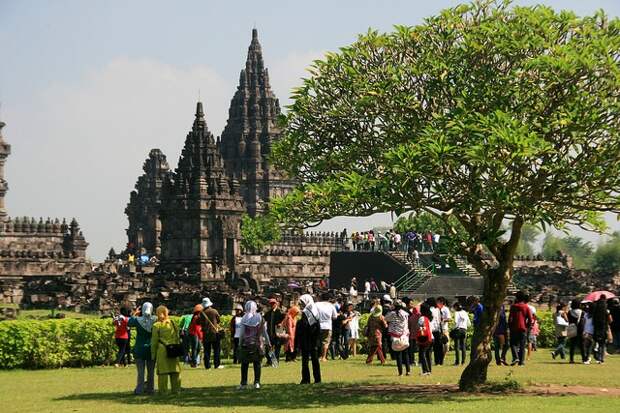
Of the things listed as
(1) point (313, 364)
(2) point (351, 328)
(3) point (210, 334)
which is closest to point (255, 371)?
(1) point (313, 364)

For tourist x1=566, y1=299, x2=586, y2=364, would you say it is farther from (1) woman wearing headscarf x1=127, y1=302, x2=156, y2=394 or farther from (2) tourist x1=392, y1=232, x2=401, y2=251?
(2) tourist x1=392, y1=232, x2=401, y2=251

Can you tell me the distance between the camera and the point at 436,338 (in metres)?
27.7

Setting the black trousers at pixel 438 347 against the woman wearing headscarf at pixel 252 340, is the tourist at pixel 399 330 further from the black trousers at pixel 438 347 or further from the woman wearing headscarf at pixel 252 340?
the woman wearing headscarf at pixel 252 340

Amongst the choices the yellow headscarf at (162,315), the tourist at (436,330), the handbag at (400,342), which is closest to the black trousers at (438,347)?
the tourist at (436,330)

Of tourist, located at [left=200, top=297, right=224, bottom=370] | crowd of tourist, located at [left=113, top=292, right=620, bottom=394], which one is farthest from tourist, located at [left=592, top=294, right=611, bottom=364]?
tourist, located at [left=200, top=297, right=224, bottom=370]

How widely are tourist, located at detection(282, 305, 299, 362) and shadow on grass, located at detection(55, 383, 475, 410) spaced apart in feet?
19.6

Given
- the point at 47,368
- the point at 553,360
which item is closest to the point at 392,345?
the point at 553,360

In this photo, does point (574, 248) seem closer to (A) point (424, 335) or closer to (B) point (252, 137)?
(B) point (252, 137)

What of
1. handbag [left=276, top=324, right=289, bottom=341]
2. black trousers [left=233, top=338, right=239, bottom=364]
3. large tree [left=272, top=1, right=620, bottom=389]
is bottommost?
black trousers [left=233, top=338, right=239, bottom=364]

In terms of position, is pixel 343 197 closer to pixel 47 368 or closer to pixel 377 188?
pixel 377 188

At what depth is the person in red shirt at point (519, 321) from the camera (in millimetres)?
26062

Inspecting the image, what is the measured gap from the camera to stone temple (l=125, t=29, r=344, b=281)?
7444cm

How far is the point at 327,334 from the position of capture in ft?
91.9

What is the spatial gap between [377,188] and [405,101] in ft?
6.26
